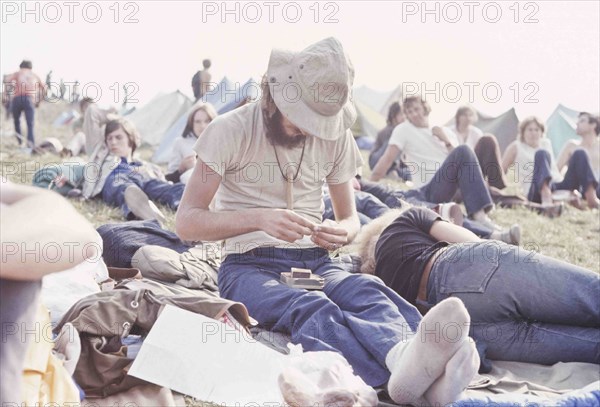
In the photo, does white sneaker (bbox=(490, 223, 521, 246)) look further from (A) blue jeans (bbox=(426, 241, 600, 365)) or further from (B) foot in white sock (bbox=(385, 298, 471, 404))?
(B) foot in white sock (bbox=(385, 298, 471, 404))

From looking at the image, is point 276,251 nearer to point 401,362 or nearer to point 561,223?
point 401,362

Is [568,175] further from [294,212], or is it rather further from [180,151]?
[294,212]

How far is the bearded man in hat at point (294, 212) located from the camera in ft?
7.16

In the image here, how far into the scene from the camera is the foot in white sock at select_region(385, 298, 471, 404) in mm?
1742

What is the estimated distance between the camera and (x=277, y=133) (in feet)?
8.33

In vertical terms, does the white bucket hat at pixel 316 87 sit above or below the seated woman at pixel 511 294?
above

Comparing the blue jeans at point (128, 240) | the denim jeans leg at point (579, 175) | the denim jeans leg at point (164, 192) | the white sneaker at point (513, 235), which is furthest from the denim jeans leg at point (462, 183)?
the blue jeans at point (128, 240)

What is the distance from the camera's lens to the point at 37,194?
1185mm

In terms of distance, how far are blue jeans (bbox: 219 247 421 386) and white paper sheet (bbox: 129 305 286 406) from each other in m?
0.18

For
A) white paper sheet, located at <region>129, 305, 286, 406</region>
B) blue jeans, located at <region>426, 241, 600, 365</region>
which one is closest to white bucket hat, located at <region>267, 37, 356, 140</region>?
blue jeans, located at <region>426, 241, 600, 365</region>

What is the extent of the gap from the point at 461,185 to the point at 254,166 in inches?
103

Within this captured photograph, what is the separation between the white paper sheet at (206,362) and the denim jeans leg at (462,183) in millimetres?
2945

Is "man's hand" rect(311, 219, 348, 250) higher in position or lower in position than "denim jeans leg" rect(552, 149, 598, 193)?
higher

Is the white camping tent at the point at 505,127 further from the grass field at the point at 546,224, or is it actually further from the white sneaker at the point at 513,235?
the white sneaker at the point at 513,235
